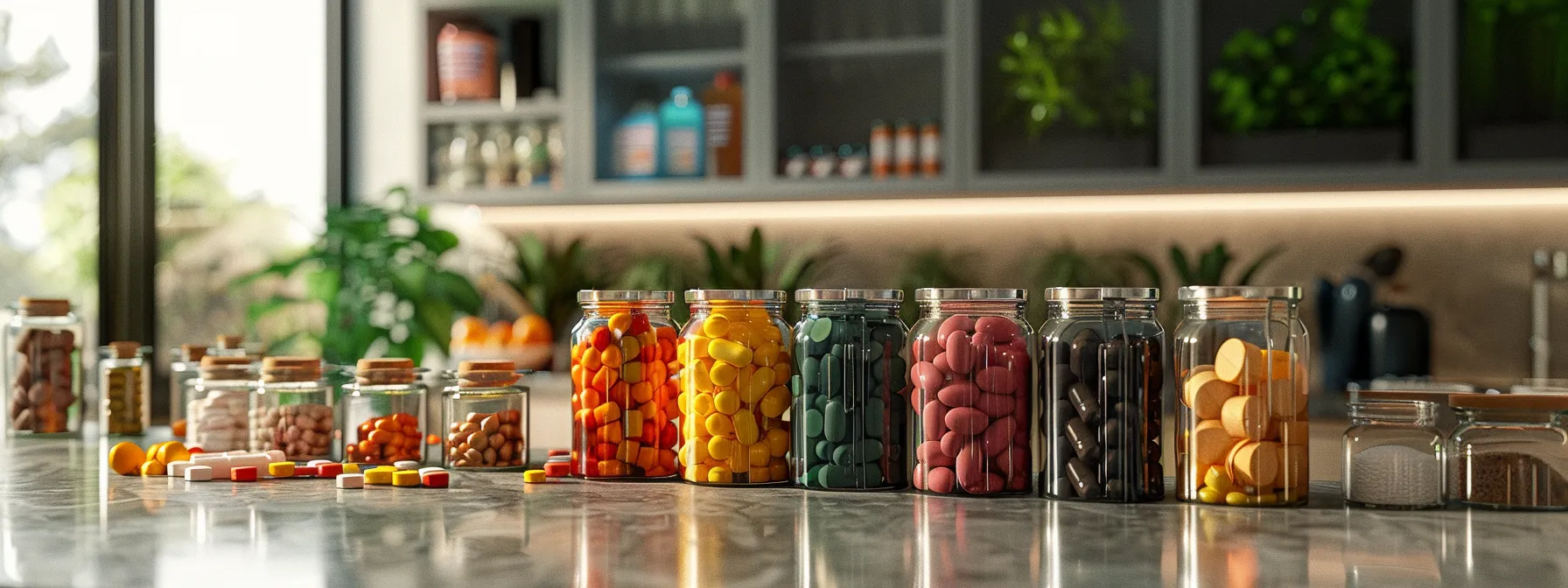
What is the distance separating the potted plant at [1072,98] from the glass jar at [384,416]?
6.50 ft

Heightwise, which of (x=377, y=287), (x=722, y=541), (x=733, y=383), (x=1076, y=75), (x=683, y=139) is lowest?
(x=722, y=541)

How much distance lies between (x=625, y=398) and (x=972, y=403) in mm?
367

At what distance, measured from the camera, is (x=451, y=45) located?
355 centimetres

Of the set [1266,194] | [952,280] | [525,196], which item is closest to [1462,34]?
[1266,194]

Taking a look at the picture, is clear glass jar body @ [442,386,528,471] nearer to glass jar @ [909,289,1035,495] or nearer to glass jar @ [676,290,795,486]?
glass jar @ [676,290,795,486]

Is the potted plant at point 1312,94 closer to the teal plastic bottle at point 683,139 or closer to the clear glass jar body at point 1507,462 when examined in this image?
the teal plastic bottle at point 683,139

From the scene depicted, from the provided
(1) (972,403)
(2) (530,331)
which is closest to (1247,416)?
(1) (972,403)

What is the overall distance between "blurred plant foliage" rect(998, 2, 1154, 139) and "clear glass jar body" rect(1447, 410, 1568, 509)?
6.67ft

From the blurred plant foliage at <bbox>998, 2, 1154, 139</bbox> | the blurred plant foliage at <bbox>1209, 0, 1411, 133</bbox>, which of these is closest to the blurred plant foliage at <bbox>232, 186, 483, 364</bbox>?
the blurred plant foliage at <bbox>998, 2, 1154, 139</bbox>

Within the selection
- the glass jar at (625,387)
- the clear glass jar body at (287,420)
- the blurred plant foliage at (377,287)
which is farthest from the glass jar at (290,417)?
the blurred plant foliage at (377,287)

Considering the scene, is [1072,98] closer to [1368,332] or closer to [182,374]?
[1368,332]

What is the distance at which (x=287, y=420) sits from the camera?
157 cm

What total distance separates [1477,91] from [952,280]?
127 cm

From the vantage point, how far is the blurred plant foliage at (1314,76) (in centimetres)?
299
